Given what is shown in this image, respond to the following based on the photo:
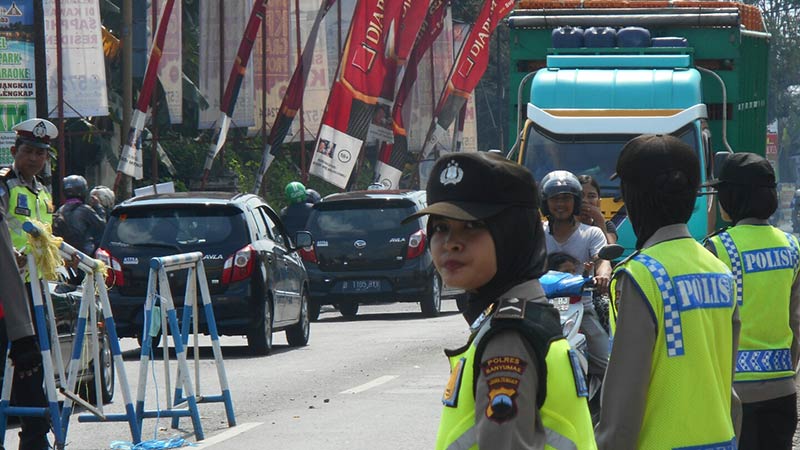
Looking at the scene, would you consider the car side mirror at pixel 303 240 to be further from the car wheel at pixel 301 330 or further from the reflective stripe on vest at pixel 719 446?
the reflective stripe on vest at pixel 719 446

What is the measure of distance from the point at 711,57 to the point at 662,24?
64 centimetres

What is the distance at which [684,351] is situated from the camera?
447cm

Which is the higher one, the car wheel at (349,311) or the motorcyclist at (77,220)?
the motorcyclist at (77,220)

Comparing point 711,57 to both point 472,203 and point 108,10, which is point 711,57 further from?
point 108,10

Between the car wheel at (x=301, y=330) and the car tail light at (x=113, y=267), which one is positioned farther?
the car wheel at (x=301, y=330)

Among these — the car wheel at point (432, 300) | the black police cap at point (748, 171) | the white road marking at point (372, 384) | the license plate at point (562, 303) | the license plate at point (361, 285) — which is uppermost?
the black police cap at point (748, 171)

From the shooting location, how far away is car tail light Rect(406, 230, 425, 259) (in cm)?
2367

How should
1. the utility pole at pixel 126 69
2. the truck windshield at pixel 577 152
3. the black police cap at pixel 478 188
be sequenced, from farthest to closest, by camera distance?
the utility pole at pixel 126 69
the truck windshield at pixel 577 152
the black police cap at pixel 478 188

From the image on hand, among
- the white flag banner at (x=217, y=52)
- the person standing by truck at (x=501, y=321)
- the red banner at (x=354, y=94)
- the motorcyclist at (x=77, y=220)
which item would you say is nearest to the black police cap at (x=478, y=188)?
the person standing by truck at (x=501, y=321)

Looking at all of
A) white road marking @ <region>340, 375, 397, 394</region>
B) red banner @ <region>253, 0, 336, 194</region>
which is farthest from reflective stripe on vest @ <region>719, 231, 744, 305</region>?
red banner @ <region>253, 0, 336, 194</region>

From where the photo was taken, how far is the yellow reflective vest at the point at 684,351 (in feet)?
14.5

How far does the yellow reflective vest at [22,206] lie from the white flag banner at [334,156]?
2504cm

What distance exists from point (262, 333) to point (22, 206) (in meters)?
7.51

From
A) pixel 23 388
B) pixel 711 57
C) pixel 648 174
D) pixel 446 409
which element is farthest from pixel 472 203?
pixel 711 57
